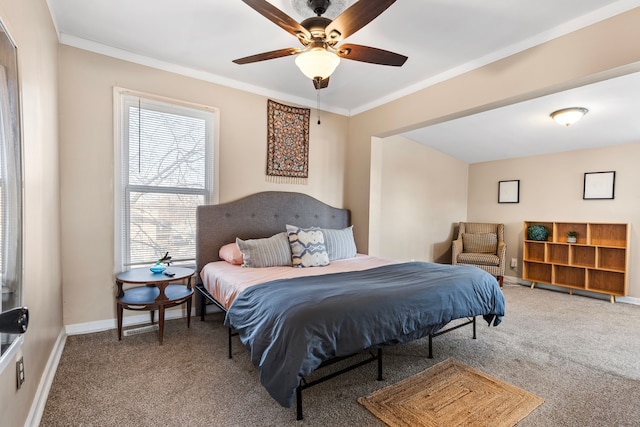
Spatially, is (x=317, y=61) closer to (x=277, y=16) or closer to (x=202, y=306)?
(x=277, y=16)

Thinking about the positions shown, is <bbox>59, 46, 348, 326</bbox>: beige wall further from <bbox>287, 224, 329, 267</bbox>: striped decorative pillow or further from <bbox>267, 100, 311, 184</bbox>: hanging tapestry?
<bbox>287, 224, 329, 267</bbox>: striped decorative pillow

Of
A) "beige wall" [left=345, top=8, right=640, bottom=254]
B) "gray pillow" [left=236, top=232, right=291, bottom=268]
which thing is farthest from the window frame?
"beige wall" [left=345, top=8, right=640, bottom=254]

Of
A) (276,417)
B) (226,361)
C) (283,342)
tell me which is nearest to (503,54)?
(283,342)

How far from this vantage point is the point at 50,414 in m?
1.71

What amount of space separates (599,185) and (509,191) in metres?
1.18

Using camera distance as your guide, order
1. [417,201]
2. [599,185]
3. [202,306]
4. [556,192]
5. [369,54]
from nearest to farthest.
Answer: [369,54], [202,306], [599,185], [556,192], [417,201]

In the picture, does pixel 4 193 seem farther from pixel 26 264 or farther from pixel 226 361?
pixel 226 361

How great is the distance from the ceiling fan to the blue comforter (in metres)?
1.44

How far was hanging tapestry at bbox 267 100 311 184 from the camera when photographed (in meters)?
3.76

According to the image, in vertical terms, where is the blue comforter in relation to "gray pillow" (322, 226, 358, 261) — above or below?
below

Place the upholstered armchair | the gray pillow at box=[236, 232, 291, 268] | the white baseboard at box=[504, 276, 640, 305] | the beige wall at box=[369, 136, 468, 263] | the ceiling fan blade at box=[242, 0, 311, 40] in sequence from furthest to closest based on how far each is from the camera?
the upholstered armchair, the beige wall at box=[369, 136, 468, 263], the white baseboard at box=[504, 276, 640, 305], the gray pillow at box=[236, 232, 291, 268], the ceiling fan blade at box=[242, 0, 311, 40]

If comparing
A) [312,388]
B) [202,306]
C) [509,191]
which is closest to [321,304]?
[312,388]

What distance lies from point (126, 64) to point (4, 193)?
87.7 inches

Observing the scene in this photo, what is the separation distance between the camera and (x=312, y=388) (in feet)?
6.63
